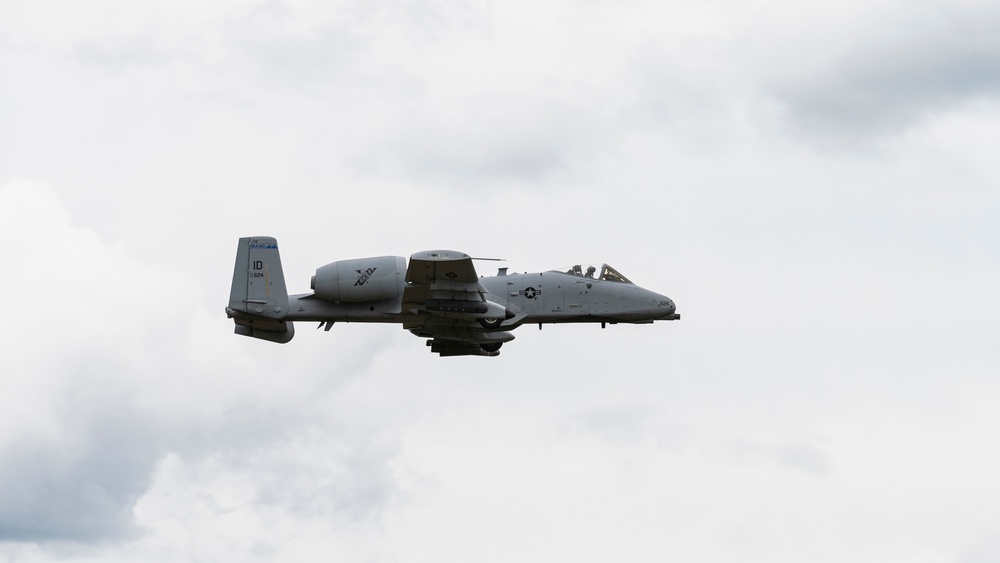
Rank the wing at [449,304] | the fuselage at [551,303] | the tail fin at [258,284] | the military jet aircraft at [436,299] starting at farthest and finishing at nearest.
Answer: the fuselage at [551,303] → the tail fin at [258,284] → the military jet aircraft at [436,299] → the wing at [449,304]

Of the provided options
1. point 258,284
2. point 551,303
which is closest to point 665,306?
point 551,303

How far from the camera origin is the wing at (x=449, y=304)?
52.1 m

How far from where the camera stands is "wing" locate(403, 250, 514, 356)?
5212 cm

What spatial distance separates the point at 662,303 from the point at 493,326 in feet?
22.7

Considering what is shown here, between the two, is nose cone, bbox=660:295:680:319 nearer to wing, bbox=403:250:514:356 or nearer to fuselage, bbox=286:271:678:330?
fuselage, bbox=286:271:678:330

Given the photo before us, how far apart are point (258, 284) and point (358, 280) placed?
418 cm

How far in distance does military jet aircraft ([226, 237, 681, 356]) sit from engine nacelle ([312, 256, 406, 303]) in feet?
0.12

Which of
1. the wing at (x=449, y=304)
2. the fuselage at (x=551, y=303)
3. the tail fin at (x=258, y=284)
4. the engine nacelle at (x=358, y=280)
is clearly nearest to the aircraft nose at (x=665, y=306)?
the fuselage at (x=551, y=303)

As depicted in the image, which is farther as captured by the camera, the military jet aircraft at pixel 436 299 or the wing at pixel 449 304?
the military jet aircraft at pixel 436 299

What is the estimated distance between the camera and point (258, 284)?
184ft

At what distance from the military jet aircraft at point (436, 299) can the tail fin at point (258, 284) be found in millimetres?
38

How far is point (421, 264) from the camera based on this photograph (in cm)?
5209

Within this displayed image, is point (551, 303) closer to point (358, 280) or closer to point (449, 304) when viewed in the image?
point (449, 304)

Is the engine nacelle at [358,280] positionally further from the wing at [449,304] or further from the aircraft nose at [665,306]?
the aircraft nose at [665,306]
